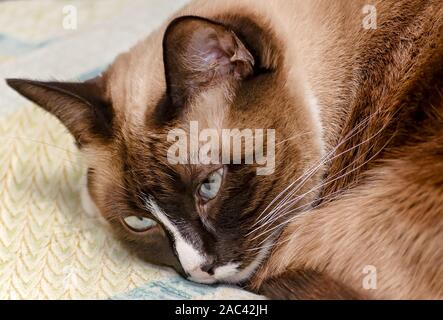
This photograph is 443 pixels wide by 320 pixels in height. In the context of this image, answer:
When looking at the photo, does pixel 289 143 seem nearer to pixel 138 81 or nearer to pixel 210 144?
pixel 210 144

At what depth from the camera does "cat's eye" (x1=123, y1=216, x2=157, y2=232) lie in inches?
49.9

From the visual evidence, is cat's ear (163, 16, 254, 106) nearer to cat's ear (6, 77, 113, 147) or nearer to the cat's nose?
cat's ear (6, 77, 113, 147)

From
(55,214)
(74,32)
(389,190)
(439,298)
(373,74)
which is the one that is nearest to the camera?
(439,298)

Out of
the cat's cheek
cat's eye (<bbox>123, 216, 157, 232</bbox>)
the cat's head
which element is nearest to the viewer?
the cat's head

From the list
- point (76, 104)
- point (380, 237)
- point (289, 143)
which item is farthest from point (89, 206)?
point (380, 237)

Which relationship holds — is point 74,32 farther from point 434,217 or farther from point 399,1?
point 434,217

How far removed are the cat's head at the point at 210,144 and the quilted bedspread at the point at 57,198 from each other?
0.34ft

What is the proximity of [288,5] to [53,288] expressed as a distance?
2.49ft

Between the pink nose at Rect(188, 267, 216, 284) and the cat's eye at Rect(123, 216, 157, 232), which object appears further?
the cat's eye at Rect(123, 216, 157, 232)

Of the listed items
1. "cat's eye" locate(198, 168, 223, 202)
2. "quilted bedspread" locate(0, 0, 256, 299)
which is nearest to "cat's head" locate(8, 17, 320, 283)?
"cat's eye" locate(198, 168, 223, 202)
